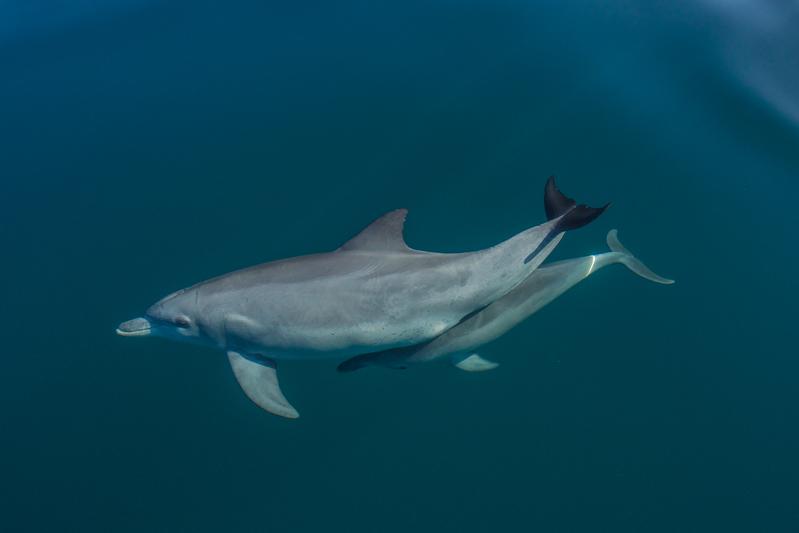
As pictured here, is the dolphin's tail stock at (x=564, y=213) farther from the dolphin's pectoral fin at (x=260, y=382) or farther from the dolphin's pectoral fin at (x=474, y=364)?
the dolphin's pectoral fin at (x=260, y=382)

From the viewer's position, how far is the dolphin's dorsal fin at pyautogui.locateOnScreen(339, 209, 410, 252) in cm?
560

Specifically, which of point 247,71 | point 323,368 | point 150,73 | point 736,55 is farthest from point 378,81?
point 736,55

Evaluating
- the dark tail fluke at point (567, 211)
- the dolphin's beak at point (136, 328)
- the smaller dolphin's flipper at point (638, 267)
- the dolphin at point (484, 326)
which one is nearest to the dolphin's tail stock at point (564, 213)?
the dark tail fluke at point (567, 211)

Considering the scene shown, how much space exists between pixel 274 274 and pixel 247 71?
17.3ft

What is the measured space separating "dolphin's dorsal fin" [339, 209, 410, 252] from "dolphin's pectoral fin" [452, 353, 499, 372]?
5.20 feet

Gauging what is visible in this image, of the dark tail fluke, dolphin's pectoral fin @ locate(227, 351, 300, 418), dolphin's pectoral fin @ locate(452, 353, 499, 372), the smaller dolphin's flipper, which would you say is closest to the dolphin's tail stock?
the dark tail fluke

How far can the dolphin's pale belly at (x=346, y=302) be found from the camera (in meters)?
5.29

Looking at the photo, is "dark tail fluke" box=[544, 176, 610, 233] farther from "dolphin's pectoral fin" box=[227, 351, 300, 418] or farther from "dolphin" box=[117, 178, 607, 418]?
"dolphin's pectoral fin" box=[227, 351, 300, 418]

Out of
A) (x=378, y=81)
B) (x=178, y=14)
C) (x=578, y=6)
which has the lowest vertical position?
(x=378, y=81)

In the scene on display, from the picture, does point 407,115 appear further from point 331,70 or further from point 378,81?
point 331,70

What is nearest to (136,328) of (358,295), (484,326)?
(358,295)

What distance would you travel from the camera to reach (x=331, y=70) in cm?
910

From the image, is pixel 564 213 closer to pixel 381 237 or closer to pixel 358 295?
pixel 381 237

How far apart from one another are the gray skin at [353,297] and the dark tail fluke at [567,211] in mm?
126
